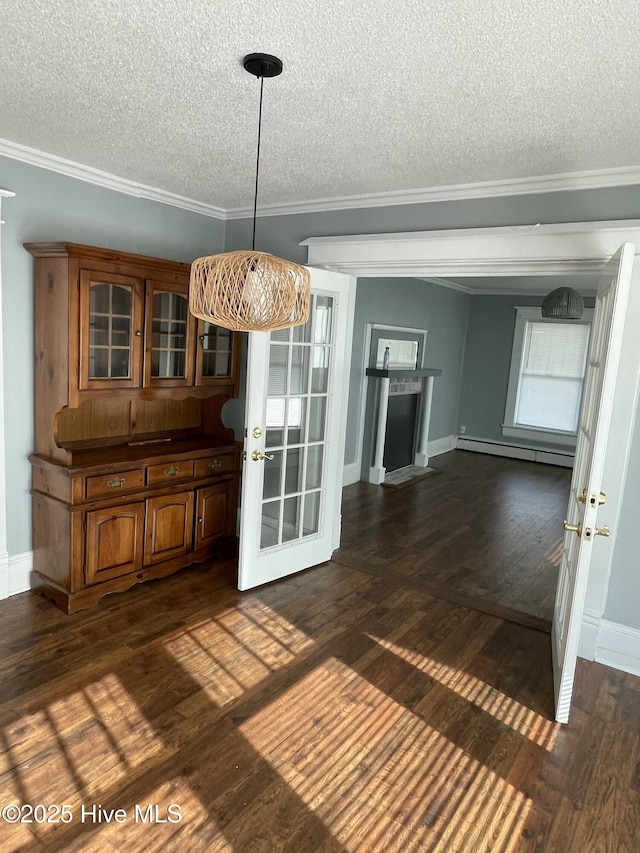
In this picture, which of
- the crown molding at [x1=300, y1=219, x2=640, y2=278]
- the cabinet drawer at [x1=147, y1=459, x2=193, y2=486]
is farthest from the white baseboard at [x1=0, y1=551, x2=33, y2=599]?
the crown molding at [x1=300, y1=219, x2=640, y2=278]

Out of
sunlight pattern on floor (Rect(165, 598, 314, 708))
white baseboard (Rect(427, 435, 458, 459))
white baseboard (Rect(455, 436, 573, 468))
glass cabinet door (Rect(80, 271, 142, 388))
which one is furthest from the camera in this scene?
white baseboard (Rect(427, 435, 458, 459))

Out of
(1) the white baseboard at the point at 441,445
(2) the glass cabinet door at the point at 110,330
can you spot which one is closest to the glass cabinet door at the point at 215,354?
(2) the glass cabinet door at the point at 110,330

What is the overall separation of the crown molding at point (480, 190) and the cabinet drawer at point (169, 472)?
75.8 inches

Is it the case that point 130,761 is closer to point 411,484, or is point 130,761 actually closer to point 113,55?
point 113,55

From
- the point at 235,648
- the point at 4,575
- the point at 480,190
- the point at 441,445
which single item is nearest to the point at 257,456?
the point at 235,648

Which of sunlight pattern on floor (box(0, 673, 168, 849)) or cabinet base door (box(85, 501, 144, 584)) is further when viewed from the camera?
cabinet base door (box(85, 501, 144, 584))

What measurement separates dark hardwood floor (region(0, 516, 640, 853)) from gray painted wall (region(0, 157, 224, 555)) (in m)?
0.72

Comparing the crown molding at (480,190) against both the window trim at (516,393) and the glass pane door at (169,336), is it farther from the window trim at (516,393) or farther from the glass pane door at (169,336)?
the window trim at (516,393)

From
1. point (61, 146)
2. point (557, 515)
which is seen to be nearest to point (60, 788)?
point (61, 146)

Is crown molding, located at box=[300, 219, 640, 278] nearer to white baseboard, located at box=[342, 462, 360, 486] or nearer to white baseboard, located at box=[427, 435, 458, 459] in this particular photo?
white baseboard, located at box=[342, 462, 360, 486]

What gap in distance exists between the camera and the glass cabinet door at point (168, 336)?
11.6 feet

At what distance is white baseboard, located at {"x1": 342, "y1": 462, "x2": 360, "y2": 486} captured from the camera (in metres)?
6.41

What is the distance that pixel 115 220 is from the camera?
3699 millimetres

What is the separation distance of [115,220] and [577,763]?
385cm
